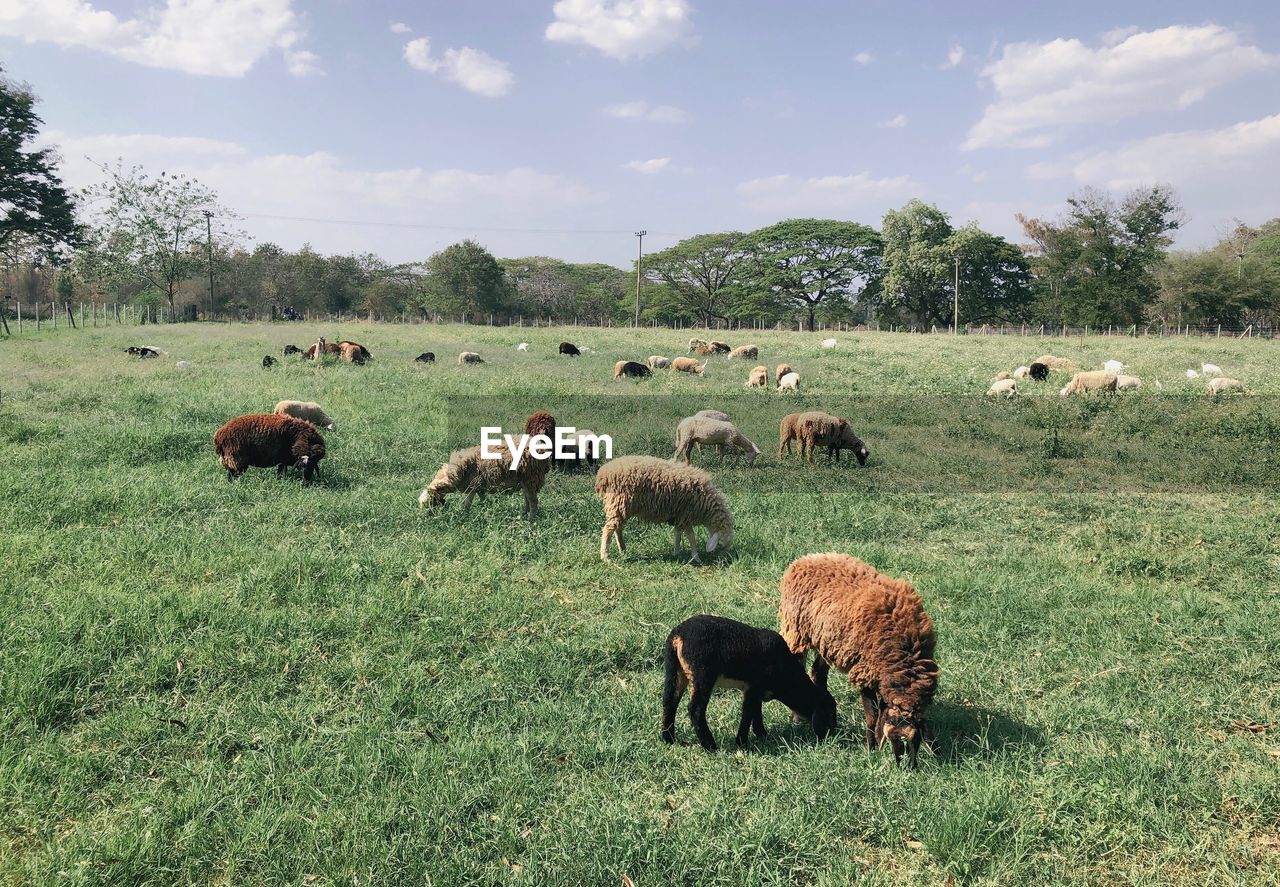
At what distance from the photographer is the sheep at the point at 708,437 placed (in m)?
12.5

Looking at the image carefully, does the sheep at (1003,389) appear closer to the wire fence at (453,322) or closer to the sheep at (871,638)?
the sheep at (871,638)

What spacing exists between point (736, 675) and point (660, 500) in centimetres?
355

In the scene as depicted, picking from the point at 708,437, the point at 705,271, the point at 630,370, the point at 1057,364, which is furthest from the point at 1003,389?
the point at 705,271

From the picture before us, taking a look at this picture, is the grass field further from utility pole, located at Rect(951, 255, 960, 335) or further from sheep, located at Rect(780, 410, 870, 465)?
utility pole, located at Rect(951, 255, 960, 335)

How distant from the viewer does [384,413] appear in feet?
49.3

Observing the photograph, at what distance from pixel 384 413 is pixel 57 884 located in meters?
12.5

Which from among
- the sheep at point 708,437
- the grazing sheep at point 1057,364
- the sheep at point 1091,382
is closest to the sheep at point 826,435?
the sheep at point 708,437

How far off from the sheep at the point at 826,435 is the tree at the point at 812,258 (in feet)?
181

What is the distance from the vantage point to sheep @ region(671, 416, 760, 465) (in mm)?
12531

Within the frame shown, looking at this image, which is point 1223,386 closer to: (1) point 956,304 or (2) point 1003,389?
(2) point 1003,389

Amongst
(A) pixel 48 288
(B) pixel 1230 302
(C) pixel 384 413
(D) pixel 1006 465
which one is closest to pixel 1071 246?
(B) pixel 1230 302

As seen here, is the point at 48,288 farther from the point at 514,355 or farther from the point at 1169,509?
the point at 1169,509

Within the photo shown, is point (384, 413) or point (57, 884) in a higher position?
point (384, 413)

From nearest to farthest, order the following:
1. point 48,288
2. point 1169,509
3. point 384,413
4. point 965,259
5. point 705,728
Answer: point 705,728 → point 1169,509 → point 384,413 → point 965,259 → point 48,288
